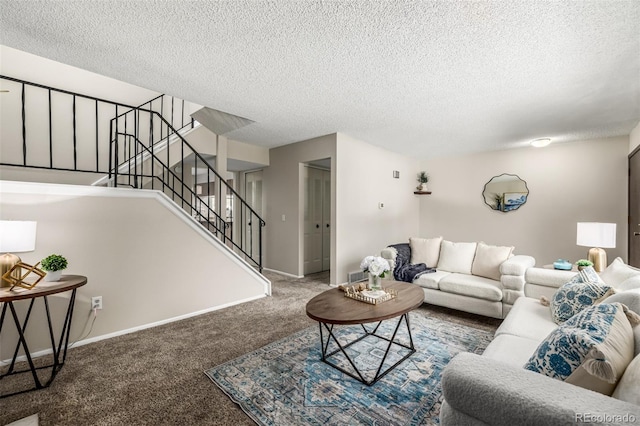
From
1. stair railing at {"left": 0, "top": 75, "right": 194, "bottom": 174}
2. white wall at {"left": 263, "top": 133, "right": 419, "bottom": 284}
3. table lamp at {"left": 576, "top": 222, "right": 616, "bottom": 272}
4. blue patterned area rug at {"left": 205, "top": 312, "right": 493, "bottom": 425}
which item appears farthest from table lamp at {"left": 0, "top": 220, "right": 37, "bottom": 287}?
table lamp at {"left": 576, "top": 222, "right": 616, "bottom": 272}

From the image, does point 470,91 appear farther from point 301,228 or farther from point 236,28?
point 301,228

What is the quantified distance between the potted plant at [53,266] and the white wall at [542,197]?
615cm

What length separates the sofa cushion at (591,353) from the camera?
979 millimetres

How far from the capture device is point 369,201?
201 inches

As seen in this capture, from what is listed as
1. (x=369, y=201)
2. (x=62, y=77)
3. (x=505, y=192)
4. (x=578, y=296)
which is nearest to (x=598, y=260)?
(x=578, y=296)

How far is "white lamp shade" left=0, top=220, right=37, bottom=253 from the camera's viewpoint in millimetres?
1901

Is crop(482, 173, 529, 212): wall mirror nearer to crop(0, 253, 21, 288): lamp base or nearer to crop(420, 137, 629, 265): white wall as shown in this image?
crop(420, 137, 629, 265): white wall

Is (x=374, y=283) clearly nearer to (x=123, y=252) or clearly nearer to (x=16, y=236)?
(x=123, y=252)

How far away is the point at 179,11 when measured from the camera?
5.84 ft

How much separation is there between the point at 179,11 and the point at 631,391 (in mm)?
2789

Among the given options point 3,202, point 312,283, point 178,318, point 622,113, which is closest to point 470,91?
point 622,113

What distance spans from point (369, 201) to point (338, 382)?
3.53m

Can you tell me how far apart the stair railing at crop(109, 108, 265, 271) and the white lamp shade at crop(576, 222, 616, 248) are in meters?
4.04

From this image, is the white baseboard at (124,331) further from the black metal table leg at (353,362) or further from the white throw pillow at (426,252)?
the white throw pillow at (426,252)
